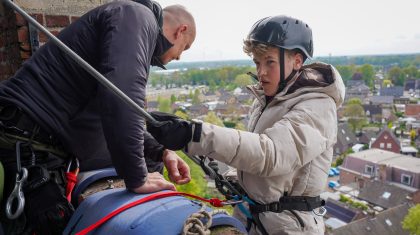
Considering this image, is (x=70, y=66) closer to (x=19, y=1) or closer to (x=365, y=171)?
(x=19, y=1)

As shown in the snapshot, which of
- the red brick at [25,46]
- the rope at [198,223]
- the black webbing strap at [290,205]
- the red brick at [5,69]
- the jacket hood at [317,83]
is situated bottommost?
the black webbing strap at [290,205]

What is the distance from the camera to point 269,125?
88.6 inches

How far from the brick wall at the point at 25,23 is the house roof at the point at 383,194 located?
25.2 m

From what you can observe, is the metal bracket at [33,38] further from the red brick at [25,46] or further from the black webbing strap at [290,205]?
the black webbing strap at [290,205]

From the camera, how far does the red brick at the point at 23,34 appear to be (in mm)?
2729

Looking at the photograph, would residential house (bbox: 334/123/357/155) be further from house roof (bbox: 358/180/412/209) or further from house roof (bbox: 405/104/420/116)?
house roof (bbox: 405/104/420/116)

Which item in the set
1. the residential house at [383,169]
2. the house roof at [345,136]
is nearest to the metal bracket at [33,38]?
the residential house at [383,169]

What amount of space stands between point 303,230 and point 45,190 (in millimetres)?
1368

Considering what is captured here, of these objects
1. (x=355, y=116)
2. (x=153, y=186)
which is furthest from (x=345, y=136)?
(x=153, y=186)

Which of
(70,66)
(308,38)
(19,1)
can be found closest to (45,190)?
(70,66)

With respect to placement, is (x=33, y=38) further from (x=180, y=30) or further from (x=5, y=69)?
(x=180, y=30)

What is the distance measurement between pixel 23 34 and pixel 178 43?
124 centimetres

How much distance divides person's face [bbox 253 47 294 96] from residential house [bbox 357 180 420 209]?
24.7 meters

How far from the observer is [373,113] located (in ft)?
174
